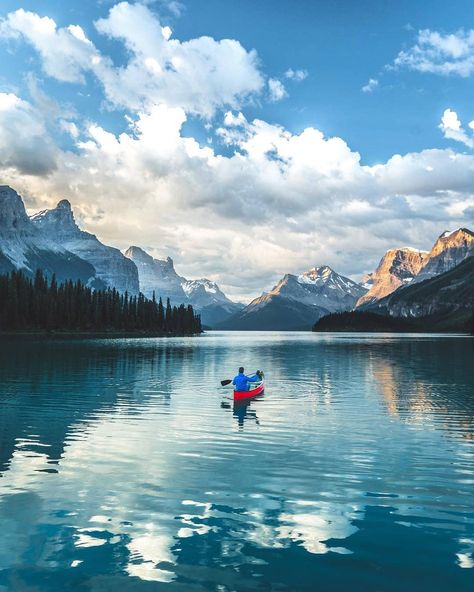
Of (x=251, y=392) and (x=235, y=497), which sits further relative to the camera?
(x=251, y=392)

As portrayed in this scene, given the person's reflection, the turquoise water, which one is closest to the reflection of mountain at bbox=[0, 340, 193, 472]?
the turquoise water

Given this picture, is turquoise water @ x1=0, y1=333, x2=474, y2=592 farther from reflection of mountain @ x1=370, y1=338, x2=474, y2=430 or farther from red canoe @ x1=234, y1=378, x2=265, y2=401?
red canoe @ x1=234, y1=378, x2=265, y2=401

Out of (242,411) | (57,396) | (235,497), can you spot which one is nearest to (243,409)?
(242,411)

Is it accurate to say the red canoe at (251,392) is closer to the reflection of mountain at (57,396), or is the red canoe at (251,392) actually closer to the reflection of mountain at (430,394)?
the reflection of mountain at (57,396)

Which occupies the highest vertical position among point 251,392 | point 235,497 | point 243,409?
point 251,392

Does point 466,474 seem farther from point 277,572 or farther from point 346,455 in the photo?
point 277,572

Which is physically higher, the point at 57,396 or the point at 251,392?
the point at 251,392

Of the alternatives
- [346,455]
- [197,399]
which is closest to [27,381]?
[197,399]

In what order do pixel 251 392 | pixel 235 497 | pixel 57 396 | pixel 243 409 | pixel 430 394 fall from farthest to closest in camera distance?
1. pixel 430 394
2. pixel 251 392
3. pixel 57 396
4. pixel 243 409
5. pixel 235 497

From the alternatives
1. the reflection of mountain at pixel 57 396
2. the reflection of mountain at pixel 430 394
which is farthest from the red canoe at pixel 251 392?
the reflection of mountain at pixel 430 394

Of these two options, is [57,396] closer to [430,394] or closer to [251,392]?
[251,392]

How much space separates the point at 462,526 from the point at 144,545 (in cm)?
1133

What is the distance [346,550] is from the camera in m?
17.2

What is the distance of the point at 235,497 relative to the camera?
2245 cm
